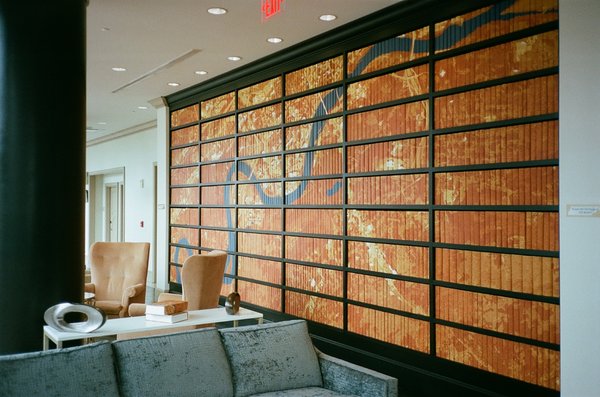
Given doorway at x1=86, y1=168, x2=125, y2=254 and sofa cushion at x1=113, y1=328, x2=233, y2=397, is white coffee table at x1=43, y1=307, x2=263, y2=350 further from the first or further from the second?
doorway at x1=86, y1=168, x2=125, y2=254

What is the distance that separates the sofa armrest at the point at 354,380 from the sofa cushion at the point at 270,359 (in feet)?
0.18

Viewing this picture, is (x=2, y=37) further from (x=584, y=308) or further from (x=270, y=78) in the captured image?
(x=584, y=308)

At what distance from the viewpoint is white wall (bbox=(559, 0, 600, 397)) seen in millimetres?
3107

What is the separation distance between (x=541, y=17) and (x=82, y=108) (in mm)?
2983

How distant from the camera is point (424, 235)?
4148 millimetres

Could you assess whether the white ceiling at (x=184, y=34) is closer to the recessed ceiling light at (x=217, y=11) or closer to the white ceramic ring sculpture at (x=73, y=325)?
the recessed ceiling light at (x=217, y=11)

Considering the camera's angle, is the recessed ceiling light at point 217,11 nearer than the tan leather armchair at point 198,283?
Yes

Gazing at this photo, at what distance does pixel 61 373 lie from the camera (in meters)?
2.32

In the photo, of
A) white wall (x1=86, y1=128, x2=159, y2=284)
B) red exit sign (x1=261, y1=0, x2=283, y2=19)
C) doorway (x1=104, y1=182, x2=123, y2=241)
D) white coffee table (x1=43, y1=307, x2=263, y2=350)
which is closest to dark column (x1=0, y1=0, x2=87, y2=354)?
white coffee table (x1=43, y1=307, x2=263, y2=350)

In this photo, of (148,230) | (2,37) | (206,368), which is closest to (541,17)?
(206,368)

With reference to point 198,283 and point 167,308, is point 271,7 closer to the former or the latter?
point 167,308

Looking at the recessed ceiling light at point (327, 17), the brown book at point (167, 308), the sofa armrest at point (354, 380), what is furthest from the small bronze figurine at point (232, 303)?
the recessed ceiling light at point (327, 17)

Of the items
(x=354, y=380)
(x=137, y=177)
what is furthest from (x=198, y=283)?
(x=137, y=177)

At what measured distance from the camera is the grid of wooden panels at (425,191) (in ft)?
11.4
